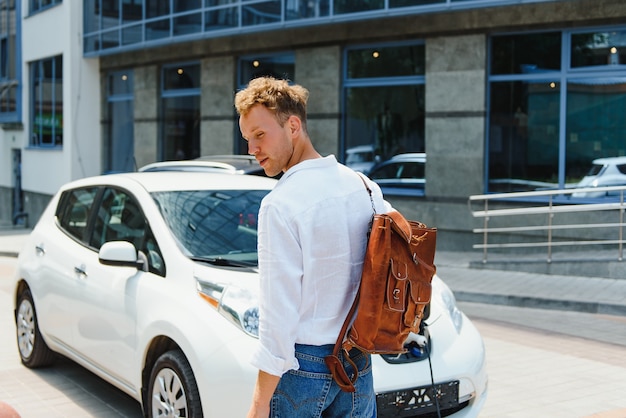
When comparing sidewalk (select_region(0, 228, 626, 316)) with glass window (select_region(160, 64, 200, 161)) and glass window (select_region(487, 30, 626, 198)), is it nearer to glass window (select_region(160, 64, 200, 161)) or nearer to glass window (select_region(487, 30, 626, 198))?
glass window (select_region(487, 30, 626, 198))

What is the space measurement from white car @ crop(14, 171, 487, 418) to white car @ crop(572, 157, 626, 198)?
8502 mm

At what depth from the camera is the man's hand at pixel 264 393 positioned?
2.66 metres

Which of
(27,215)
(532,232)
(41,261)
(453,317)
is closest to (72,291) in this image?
(41,261)

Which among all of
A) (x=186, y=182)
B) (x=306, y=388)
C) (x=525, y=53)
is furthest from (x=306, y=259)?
(x=525, y=53)

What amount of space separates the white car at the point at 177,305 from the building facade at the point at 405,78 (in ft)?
29.3

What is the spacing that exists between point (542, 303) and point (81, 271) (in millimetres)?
6318

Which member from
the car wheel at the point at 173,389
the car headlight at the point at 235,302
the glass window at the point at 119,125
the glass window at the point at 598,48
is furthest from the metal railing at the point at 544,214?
the glass window at the point at 119,125

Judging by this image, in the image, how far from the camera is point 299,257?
2.69 m

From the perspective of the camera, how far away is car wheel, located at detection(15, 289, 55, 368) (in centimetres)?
676

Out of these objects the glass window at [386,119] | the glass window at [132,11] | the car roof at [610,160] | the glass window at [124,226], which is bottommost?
the glass window at [124,226]

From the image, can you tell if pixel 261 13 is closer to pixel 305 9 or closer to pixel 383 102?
pixel 305 9

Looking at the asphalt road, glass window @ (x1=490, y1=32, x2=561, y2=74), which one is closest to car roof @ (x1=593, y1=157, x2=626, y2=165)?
glass window @ (x1=490, y1=32, x2=561, y2=74)

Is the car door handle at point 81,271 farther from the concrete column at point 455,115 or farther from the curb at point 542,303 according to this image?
the concrete column at point 455,115

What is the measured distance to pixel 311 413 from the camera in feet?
9.07
